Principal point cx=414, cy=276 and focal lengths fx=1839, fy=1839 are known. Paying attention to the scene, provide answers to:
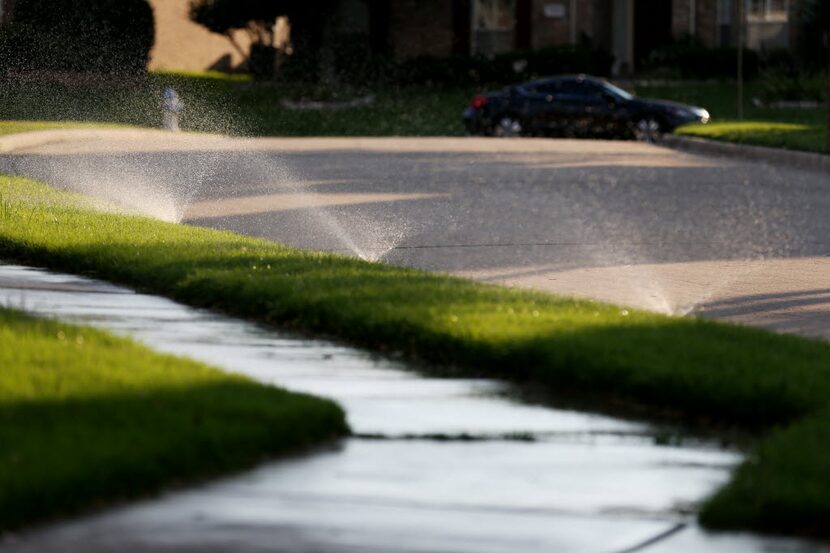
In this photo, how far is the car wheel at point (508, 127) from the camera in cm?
4008

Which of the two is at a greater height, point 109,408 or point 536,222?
point 109,408

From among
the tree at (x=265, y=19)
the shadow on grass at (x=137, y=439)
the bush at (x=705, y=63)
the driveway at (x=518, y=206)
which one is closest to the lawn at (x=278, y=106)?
the bush at (x=705, y=63)

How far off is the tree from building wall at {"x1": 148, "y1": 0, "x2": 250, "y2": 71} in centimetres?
141

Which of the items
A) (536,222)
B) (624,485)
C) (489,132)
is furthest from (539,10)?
(624,485)

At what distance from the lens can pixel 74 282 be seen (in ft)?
39.5

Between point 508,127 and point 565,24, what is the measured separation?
625 inches

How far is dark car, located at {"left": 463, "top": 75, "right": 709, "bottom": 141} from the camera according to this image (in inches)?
1522

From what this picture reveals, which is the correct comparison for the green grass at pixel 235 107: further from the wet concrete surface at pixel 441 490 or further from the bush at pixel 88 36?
the wet concrete surface at pixel 441 490

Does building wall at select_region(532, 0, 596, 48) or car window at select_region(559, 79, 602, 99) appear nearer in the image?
car window at select_region(559, 79, 602, 99)

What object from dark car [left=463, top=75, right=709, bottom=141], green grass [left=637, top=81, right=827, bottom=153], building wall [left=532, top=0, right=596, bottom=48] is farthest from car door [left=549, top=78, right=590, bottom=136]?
building wall [left=532, top=0, right=596, bottom=48]

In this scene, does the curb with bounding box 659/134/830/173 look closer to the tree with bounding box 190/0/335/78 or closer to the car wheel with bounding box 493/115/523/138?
the car wheel with bounding box 493/115/523/138

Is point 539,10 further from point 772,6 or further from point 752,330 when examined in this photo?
point 752,330

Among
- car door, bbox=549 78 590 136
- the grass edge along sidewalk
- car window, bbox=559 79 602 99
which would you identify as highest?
the grass edge along sidewalk

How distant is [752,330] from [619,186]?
14485 mm
